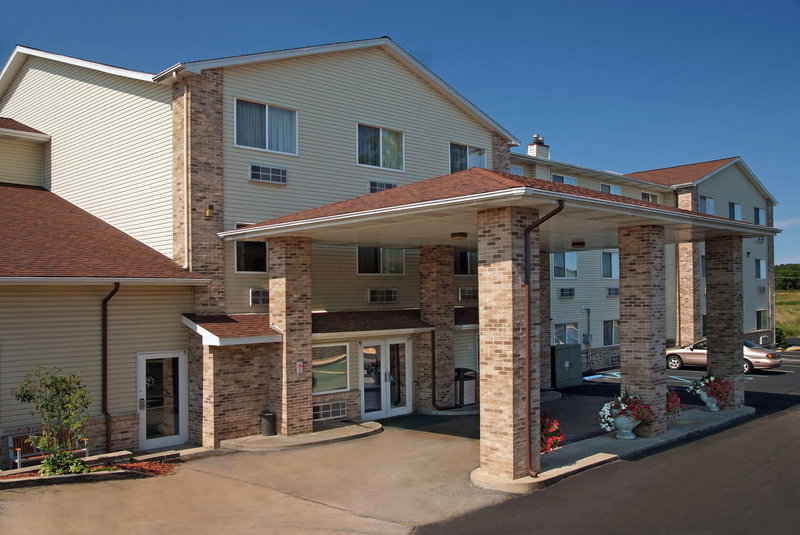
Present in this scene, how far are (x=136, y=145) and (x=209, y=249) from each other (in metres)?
3.78

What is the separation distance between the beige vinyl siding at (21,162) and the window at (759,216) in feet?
117

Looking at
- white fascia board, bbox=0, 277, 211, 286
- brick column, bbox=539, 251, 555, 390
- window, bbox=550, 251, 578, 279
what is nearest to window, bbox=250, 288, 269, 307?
white fascia board, bbox=0, 277, 211, 286

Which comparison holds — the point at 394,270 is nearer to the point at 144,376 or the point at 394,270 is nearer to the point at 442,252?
the point at 442,252

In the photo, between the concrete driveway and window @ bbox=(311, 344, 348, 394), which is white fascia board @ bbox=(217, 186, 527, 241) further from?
the concrete driveway

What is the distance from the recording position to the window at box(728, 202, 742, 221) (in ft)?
114

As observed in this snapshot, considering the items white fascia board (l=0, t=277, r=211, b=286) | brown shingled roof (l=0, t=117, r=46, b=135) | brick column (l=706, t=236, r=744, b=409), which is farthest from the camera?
brown shingled roof (l=0, t=117, r=46, b=135)

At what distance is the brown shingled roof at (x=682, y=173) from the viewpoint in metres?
31.7

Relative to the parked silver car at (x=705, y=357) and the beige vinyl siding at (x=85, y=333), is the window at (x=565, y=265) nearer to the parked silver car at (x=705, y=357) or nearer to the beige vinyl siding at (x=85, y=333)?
the parked silver car at (x=705, y=357)

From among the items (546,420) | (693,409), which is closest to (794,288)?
(693,409)

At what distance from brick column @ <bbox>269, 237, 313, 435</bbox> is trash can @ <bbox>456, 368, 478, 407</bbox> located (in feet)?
17.0

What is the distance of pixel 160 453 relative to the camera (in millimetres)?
13016

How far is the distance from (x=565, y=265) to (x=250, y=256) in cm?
1559

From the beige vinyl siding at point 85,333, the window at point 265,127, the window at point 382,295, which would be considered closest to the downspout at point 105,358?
the beige vinyl siding at point 85,333

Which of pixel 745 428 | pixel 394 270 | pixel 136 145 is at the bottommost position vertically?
pixel 745 428
